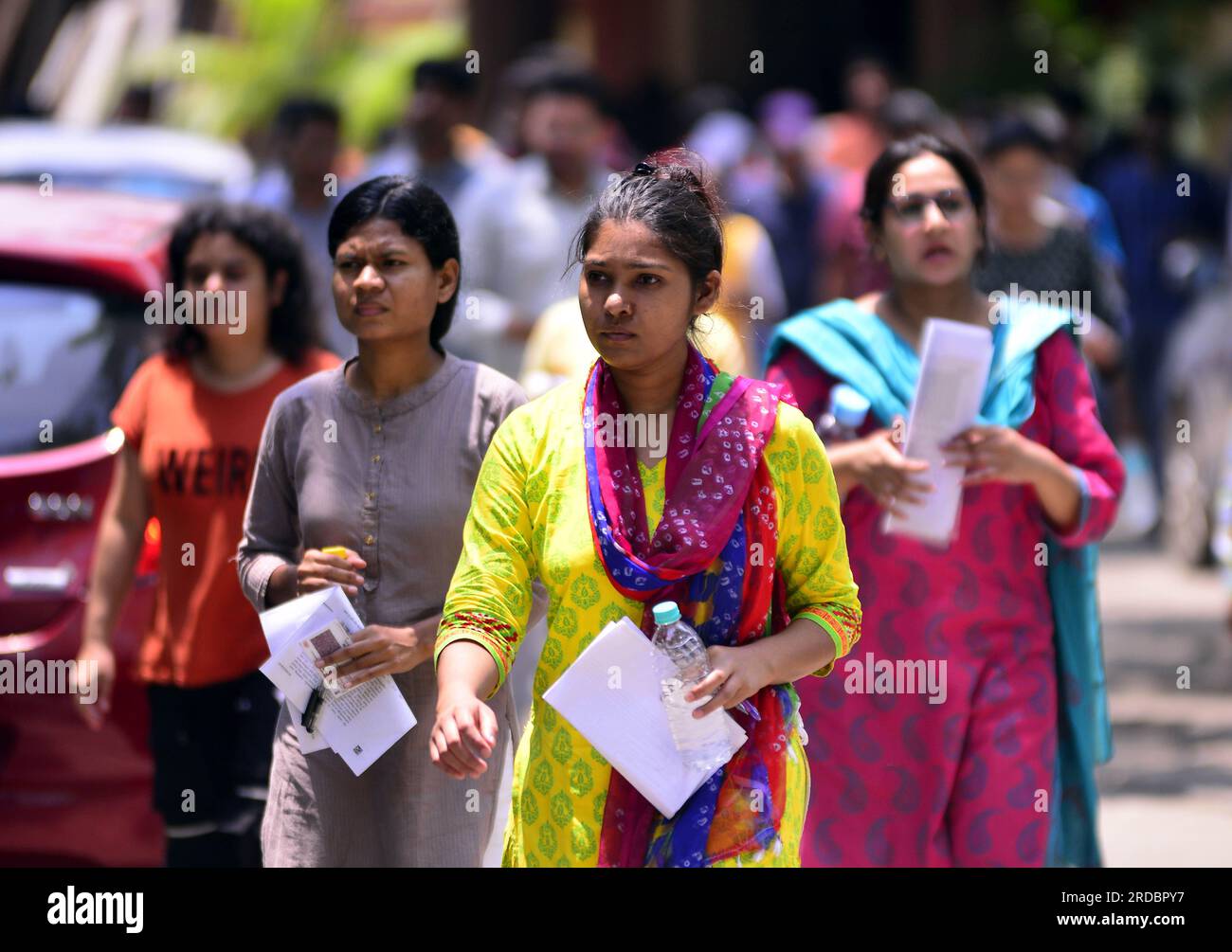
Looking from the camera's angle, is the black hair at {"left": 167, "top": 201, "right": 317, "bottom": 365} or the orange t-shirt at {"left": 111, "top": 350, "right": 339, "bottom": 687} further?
the black hair at {"left": 167, "top": 201, "right": 317, "bottom": 365}

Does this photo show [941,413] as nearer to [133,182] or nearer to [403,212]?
[403,212]

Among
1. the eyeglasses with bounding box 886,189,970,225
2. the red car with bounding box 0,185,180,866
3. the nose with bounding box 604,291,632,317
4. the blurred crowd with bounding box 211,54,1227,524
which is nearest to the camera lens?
the nose with bounding box 604,291,632,317

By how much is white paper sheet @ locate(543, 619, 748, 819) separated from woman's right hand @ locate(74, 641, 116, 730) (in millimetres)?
1886

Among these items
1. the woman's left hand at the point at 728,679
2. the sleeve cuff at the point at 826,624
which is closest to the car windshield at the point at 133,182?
the sleeve cuff at the point at 826,624

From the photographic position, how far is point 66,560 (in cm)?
526

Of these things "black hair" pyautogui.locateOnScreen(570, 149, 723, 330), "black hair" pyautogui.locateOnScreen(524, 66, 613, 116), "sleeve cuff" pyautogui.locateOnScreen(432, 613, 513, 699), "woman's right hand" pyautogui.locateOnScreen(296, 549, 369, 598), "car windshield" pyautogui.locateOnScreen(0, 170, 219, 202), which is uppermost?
"black hair" pyautogui.locateOnScreen(524, 66, 613, 116)

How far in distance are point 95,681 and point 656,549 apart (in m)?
2.08

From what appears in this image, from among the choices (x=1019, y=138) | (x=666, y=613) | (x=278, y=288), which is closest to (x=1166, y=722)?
(x=1019, y=138)

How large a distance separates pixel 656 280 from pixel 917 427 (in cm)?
111

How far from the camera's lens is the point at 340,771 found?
3.99 m

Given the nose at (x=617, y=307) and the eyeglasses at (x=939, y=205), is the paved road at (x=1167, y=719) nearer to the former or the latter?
the eyeglasses at (x=939, y=205)

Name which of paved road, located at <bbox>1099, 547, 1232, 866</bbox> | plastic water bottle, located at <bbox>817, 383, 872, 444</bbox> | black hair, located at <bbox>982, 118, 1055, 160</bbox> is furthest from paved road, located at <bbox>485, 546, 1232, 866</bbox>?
black hair, located at <bbox>982, 118, 1055, 160</bbox>

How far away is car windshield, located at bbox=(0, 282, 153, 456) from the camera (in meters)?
5.43

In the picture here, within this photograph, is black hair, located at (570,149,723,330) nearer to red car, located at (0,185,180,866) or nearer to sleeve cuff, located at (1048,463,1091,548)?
sleeve cuff, located at (1048,463,1091,548)
